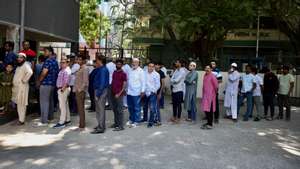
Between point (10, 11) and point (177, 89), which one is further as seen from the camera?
point (10, 11)

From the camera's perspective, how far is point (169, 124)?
1226cm

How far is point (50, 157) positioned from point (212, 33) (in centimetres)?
1492

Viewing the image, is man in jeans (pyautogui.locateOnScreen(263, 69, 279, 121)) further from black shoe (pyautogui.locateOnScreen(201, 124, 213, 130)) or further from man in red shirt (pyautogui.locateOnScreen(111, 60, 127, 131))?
man in red shirt (pyautogui.locateOnScreen(111, 60, 127, 131))

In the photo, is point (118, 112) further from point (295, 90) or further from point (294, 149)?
point (295, 90)

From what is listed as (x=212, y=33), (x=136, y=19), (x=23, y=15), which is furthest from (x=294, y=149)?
(x=136, y=19)

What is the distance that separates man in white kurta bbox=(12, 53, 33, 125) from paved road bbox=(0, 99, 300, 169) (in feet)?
1.57

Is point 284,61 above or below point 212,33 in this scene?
below

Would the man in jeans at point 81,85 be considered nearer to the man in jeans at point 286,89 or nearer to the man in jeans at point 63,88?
the man in jeans at point 63,88

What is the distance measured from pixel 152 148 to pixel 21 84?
4.10 meters

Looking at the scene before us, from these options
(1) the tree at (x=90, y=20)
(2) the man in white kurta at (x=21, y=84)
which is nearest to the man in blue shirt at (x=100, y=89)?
(2) the man in white kurta at (x=21, y=84)

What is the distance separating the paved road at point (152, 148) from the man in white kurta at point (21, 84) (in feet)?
1.57

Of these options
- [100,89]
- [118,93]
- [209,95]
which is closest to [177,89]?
[209,95]

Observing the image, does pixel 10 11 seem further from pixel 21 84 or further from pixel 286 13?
pixel 286 13

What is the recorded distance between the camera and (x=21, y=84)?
11.1 m
